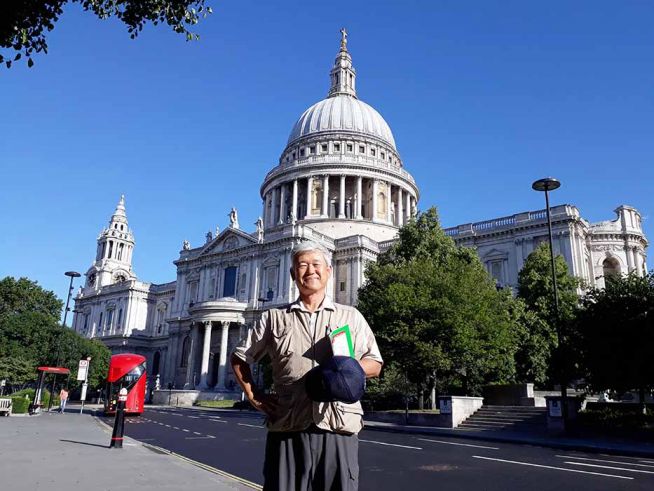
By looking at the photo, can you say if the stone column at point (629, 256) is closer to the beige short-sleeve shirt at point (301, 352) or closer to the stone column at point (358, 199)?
the stone column at point (358, 199)

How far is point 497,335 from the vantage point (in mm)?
30516

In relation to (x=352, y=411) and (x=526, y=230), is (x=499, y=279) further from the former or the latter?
(x=352, y=411)

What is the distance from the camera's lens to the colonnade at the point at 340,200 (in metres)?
70.4

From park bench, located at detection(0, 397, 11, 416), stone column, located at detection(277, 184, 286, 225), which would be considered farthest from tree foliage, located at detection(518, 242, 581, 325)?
stone column, located at detection(277, 184, 286, 225)

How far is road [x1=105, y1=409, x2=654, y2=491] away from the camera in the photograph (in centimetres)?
1040

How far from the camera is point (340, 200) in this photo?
7075 cm

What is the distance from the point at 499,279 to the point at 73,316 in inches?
3058

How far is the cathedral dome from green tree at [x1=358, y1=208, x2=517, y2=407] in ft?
160

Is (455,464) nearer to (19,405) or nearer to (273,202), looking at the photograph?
(19,405)

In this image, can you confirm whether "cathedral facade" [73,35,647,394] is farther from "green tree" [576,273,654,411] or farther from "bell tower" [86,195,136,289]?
"green tree" [576,273,654,411]

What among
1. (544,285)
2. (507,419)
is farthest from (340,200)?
(507,419)

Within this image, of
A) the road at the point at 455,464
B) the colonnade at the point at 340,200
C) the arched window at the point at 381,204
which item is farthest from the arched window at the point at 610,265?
the road at the point at 455,464

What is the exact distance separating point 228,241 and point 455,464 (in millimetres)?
55587

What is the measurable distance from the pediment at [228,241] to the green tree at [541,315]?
32.6 m
